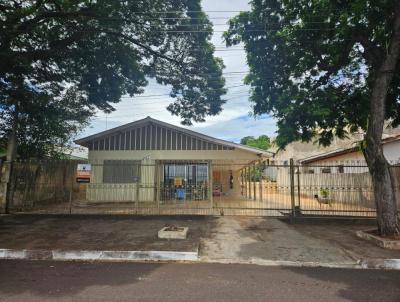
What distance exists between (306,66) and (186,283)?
26.7 feet

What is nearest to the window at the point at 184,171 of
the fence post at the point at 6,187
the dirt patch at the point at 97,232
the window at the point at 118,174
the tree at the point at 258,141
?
the window at the point at 118,174

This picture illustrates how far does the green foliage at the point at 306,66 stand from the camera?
29.9 ft

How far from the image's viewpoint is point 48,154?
1566 cm

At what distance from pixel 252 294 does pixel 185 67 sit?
11.3 meters

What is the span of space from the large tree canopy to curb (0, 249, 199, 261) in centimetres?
634

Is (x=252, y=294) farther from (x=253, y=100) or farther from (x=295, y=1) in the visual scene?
(x=295, y=1)

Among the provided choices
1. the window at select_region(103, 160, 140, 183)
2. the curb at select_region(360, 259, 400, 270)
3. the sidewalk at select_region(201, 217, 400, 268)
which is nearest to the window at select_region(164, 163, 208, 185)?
the window at select_region(103, 160, 140, 183)

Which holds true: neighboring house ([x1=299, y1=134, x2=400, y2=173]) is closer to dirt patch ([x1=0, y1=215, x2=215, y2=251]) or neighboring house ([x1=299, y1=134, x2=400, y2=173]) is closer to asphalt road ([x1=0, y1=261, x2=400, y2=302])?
asphalt road ([x1=0, y1=261, x2=400, y2=302])

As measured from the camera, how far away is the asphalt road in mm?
4180

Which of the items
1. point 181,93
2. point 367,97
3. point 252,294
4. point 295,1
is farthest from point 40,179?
point 367,97

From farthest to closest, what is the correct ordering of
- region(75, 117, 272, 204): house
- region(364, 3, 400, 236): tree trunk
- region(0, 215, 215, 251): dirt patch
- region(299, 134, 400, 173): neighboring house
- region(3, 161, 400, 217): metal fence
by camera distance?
region(75, 117, 272, 204): house → region(299, 134, 400, 173): neighboring house → region(3, 161, 400, 217): metal fence → region(364, 3, 400, 236): tree trunk → region(0, 215, 215, 251): dirt patch

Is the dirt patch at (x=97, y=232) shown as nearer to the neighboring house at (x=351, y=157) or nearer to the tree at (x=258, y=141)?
the neighboring house at (x=351, y=157)

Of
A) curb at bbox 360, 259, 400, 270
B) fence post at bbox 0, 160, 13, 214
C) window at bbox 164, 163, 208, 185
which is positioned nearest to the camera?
curb at bbox 360, 259, 400, 270

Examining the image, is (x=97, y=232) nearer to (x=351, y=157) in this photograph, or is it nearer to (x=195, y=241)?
(x=195, y=241)
